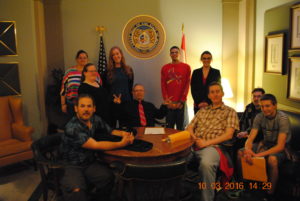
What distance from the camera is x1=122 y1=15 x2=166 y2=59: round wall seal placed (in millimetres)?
5277

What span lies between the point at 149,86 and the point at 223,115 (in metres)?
2.54

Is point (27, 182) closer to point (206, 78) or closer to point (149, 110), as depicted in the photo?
point (149, 110)

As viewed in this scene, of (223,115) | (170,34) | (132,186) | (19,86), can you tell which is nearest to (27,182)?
(19,86)

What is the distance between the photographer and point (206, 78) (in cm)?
422

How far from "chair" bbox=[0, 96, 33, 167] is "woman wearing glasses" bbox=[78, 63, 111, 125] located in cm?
135

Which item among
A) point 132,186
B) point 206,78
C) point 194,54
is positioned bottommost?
point 132,186

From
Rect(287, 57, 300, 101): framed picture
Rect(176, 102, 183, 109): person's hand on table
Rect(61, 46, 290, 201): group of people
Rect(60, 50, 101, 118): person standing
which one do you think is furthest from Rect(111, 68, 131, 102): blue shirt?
Rect(287, 57, 300, 101): framed picture

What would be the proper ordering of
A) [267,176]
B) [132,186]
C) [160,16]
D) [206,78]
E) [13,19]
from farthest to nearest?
1. [160,16]
2. [13,19]
3. [206,78]
4. [267,176]
5. [132,186]

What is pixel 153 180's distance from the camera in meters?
1.99

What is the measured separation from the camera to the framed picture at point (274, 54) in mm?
4043

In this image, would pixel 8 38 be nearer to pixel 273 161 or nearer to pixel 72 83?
pixel 72 83

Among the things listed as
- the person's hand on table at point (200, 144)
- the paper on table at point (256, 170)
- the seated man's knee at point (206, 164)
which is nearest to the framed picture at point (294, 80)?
the paper on table at point (256, 170)

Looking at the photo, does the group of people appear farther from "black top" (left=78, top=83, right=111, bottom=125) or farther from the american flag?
the american flag

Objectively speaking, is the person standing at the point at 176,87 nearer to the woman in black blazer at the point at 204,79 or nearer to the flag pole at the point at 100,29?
the woman in black blazer at the point at 204,79
